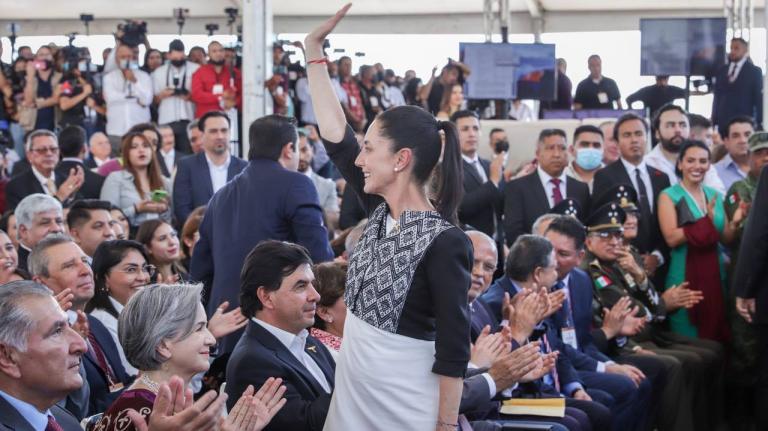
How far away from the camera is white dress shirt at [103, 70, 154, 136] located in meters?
10.2

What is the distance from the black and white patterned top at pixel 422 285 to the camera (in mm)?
2613

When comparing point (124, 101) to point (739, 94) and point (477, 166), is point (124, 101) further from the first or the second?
point (739, 94)

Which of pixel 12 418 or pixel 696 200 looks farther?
pixel 696 200

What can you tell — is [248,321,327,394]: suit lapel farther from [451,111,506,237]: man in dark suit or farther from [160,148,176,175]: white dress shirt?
[160,148,176,175]: white dress shirt

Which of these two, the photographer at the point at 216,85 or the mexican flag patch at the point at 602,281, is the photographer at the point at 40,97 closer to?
the photographer at the point at 216,85

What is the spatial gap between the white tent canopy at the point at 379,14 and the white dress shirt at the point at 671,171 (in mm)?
8102

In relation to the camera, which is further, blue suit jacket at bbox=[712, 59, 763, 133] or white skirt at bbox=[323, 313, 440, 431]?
blue suit jacket at bbox=[712, 59, 763, 133]

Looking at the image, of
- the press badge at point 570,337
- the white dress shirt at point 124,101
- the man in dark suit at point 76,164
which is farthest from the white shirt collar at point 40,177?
the white dress shirt at point 124,101

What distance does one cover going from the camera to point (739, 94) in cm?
1048

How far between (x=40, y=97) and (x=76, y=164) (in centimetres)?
432

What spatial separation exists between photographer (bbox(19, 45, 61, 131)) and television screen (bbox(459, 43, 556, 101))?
12.5 ft

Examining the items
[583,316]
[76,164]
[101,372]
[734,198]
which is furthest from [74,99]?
[101,372]

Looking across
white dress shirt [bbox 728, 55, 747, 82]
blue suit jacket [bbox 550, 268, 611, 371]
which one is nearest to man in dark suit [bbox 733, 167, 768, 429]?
blue suit jacket [bbox 550, 268, 611, 371]

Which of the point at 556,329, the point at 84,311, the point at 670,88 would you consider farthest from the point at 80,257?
the point at 670,88
